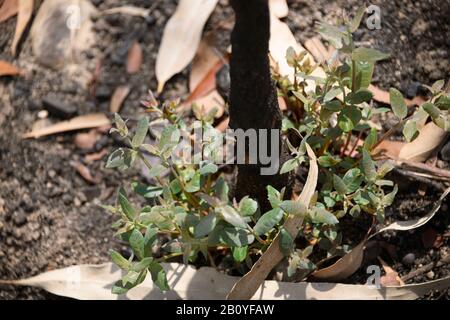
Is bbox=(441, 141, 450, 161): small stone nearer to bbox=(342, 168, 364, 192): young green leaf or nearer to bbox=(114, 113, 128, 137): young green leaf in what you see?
bbox=(342, 168, 364, 192): young green leaf

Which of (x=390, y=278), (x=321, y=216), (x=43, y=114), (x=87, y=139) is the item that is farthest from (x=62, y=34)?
(x=390, y=278)

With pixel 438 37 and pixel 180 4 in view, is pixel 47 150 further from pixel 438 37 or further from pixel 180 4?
pixel 438 37

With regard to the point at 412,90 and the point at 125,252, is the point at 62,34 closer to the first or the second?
the point at 125,252

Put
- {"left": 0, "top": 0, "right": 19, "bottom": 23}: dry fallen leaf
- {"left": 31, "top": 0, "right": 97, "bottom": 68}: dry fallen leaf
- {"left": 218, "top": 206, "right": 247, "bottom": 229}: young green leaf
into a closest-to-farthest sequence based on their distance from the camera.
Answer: {"left": 218, "top": 206, "right": 247, "bottom": 229}: young green leaf
{"left": 31, "top": 0, "right": 97, "bottom": 68}: dry fallen leaf
{"left": 0, "top": 0, "right": 19, "bottom": 23}: dry fallen leaf

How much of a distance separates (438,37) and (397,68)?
16 cm

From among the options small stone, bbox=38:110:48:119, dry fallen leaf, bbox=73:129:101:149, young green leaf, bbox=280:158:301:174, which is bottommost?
dry fallen leaf, bbox=73:129:101:149

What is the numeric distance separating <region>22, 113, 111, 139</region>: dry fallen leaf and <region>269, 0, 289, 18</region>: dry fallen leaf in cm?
61

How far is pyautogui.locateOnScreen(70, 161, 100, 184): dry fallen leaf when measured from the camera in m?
1.90

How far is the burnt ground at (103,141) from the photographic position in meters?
1.73

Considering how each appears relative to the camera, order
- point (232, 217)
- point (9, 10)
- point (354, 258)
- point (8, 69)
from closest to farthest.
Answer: point (232, 217), point (354, 258), point (8, 69), point (9, 10)

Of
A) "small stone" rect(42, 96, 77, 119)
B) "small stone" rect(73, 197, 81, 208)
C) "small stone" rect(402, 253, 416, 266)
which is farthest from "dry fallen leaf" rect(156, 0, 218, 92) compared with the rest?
"small stone" rect(402, 253, 416, 266)

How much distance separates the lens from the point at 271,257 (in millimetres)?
1508

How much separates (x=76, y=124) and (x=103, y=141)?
0.11 meters

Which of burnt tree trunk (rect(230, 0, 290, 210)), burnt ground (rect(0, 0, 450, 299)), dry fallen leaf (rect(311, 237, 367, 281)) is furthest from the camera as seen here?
burnt ground (rect(0, 0, 450, 299))
